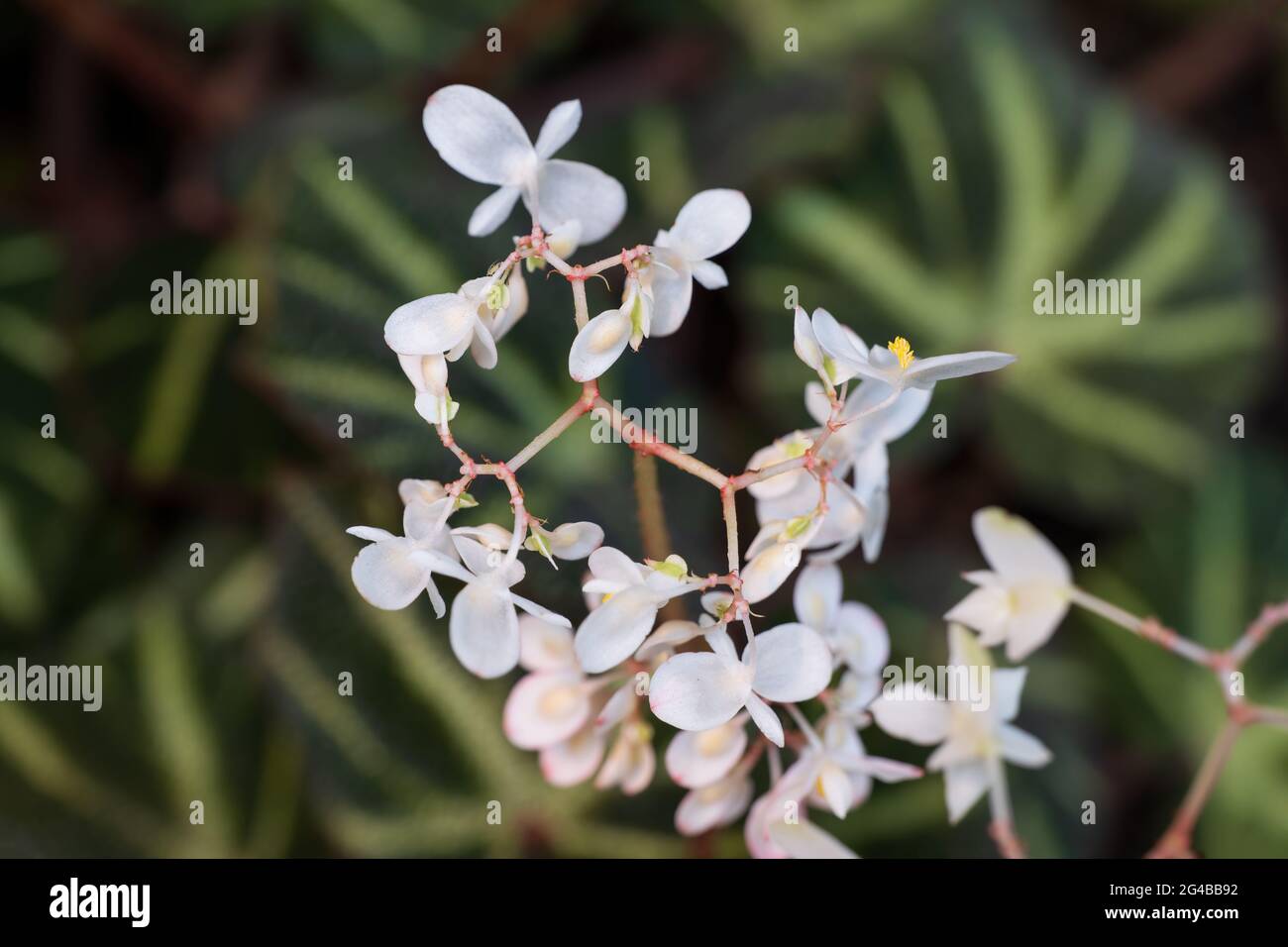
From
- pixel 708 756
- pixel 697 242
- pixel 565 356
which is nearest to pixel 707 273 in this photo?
pixel 697 242

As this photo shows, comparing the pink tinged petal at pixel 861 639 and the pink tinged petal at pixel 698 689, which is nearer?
the pink tinged petal at pixel 698 689

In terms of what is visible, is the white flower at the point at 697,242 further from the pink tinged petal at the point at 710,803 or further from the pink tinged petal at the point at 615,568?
the pink tinged petal at the point at 710,803

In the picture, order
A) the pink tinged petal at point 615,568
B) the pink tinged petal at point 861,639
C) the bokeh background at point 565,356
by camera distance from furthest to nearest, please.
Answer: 1. the bokeh background at point 565,356
2. the pink tinged petal at point 861,639
3. the pink tinged petal at point 615,568

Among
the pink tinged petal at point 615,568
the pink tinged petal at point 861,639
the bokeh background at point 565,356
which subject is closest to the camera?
the pink tinged petal at point 615,568

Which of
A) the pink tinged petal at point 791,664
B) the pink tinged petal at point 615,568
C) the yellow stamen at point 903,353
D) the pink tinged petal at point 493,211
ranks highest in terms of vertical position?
the pink tinged petal at point 493,211

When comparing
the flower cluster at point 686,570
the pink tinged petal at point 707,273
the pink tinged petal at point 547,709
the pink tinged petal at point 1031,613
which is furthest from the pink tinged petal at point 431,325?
the pink tinged petal at point 1031,613

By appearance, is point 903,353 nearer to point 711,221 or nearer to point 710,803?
point 711,221

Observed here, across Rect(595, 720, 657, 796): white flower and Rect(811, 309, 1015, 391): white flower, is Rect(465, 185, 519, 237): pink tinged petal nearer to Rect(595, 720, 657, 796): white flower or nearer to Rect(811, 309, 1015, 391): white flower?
Rect(811, 309, 1015, 391): white flower
